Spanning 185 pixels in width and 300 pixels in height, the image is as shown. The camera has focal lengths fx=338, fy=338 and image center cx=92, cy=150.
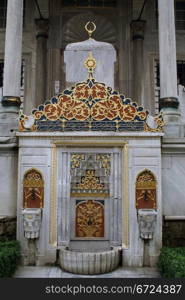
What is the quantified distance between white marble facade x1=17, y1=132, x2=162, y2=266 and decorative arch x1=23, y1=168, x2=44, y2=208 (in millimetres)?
86

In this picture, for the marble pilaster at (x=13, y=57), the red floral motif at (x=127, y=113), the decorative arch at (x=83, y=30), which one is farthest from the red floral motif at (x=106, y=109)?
the decorative arch at (x=83, y=30)

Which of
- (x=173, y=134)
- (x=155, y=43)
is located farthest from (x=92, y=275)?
(x=155, y=43)

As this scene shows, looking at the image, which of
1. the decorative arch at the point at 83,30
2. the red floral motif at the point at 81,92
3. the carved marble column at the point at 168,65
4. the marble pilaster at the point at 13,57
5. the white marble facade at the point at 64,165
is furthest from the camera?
the decorative arch at the point at 83,30

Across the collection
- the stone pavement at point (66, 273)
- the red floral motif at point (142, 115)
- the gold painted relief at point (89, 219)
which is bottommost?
the stone pavement at point (66, 273)

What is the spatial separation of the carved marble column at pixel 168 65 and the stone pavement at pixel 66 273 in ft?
12.4

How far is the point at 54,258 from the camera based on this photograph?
717 cm

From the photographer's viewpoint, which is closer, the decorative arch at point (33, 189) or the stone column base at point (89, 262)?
the stone column base at point (89, 262)

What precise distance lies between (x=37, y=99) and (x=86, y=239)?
755 cm

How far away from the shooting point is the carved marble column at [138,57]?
13.5 meters

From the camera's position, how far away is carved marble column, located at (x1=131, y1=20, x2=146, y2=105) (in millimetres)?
13508

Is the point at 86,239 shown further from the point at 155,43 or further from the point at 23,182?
the point at 155,43

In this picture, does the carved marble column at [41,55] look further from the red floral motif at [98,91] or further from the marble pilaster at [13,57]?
the red floral motif at [98,91]

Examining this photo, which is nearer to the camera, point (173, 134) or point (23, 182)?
point (23, 182)

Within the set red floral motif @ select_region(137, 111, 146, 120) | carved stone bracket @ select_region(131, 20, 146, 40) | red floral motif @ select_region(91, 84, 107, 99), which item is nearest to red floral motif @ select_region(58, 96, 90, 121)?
red floral motif @ select_region(91, 84, 107, 99)
